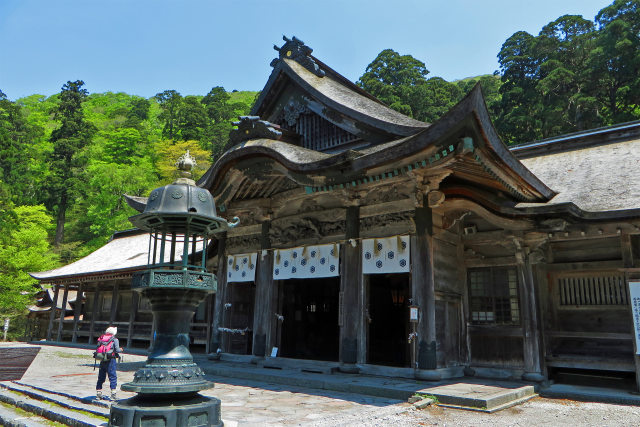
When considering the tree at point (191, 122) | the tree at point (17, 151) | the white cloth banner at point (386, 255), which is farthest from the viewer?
the tree at point (191, 122)

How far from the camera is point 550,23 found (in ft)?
125

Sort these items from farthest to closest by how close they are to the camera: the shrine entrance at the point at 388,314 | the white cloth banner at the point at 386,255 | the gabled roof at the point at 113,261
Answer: the gabled roof at the point at 113,261
the shrine entrance at the point at 388,314
the white cloth banner at the point at 386,255

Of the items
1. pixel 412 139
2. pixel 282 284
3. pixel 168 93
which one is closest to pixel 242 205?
pixel 282 284

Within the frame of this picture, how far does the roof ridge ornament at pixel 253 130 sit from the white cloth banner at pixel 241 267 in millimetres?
3658

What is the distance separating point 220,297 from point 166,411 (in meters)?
9.41

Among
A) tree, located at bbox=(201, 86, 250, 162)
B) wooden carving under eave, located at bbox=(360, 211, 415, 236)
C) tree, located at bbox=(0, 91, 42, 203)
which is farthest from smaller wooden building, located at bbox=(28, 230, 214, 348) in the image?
tree, located at bbox=(201, 86, 250, 162)

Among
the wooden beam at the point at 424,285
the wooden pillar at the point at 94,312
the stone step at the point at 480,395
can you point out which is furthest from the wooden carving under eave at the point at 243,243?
the wooden pillar at the point at 94,312

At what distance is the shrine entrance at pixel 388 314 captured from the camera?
15.0 metres

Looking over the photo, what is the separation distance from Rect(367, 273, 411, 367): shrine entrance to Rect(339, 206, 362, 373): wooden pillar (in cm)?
421

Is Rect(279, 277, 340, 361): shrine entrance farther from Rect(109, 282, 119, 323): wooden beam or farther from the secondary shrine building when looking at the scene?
Rect(109, 282, 119, 323): wooden beam

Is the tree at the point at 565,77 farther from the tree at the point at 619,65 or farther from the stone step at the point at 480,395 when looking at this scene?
the stone step at the point at 480,395

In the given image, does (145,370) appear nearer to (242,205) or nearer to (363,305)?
(363,305)

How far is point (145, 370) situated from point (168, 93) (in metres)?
72.3

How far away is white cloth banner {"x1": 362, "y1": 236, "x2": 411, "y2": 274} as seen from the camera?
10.1 metres
